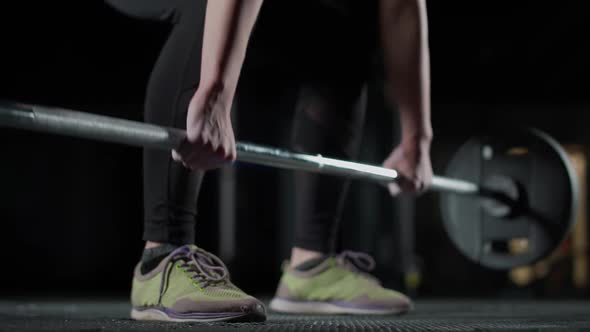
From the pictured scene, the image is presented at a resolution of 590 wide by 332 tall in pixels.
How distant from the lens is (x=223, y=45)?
3.78ft

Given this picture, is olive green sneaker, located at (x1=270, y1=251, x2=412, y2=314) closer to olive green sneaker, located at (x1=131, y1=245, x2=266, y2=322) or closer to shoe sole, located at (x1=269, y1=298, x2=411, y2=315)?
shoe sole, located at (x1=269, y1=298, x2=411, y2=315)

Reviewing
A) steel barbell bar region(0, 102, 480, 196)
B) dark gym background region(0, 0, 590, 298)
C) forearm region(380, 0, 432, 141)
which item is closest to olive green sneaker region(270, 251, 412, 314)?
steel barbell bar region(0, 102, 480, 196)

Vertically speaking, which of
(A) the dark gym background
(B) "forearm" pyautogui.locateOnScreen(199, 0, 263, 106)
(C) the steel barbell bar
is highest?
(B) "forearm" pyautogui.locateOnScreen(199, 0, 263, 106)

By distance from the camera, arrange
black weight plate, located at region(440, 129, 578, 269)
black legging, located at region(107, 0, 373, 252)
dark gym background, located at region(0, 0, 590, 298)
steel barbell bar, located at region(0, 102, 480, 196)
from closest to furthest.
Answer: steel barbell bar, located at region(0, 102, 480, 196) < black legging, located at region(107, 0, 373, 252) < black weight plate, located at region(440, 129, 578, 269) < dark gym background, located at region(0, 0, 590, 298)

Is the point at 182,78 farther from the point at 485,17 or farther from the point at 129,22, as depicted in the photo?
the point at 485,17

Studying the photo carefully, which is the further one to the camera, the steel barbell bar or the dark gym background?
the dark gym background

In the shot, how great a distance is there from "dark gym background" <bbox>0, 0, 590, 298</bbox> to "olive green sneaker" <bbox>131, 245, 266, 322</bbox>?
12.8ft

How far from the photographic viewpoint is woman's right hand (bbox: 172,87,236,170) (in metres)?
1.14

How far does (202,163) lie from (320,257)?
1.75ft

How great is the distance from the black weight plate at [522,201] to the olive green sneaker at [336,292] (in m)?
0.67

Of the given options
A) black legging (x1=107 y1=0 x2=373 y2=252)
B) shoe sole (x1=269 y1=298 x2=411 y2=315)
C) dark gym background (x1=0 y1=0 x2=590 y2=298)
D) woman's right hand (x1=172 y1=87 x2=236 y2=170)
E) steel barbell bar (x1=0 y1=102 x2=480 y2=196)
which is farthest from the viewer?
dark gym background (x1=0 y1=0 x2=590 y2=298)

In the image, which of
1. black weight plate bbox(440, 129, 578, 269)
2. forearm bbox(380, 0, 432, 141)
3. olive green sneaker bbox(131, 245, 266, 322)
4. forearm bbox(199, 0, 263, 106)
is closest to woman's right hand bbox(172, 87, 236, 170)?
forearm bbox(199, 0, 263, 106)

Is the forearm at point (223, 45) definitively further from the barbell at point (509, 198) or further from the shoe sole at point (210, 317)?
the barbell at point (509, 198)

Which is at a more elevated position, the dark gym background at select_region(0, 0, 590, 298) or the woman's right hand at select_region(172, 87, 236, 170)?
the woman's right hand at select_region(172, 87, 236, 170)
